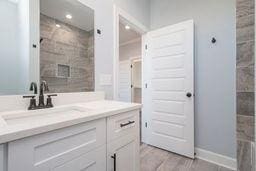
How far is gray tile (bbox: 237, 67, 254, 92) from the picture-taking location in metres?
1.22

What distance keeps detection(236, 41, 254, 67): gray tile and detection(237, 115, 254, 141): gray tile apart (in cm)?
48

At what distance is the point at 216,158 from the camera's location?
6.20 feet

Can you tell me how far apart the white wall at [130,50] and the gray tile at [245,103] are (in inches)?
154

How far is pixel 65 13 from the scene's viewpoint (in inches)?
50.8

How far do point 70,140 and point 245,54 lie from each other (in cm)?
158

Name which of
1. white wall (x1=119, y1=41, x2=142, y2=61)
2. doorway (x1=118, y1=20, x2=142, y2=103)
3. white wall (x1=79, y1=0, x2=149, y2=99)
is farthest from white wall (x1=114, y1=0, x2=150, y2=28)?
white wall (x1=119, y1=41, x2=142, y2=61)

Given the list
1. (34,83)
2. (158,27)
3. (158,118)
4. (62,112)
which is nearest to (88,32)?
(34,83)

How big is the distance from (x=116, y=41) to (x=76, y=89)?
2.71 ft

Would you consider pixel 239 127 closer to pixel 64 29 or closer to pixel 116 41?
pixel 116 41

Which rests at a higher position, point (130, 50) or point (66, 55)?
point (130, 50)

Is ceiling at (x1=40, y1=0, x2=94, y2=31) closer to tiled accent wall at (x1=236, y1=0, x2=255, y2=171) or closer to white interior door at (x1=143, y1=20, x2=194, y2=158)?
white interior door at (x1=143, y1=20, x2=194, y2=158)

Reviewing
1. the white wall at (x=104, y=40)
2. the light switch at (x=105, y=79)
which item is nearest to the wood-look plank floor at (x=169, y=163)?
the white wall at (x=104, y=40)

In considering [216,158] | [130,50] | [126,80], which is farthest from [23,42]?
[126,80]

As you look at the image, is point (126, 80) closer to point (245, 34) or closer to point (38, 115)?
point (245, 34)
